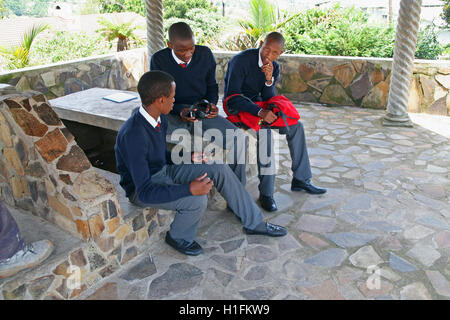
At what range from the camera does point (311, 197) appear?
3336 mm

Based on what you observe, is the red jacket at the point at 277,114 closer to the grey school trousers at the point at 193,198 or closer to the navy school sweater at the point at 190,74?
the navy school sweater at the point at 190,74

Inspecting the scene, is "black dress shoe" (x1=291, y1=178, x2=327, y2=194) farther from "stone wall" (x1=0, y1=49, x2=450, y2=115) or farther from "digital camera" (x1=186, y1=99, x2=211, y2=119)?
"stone wall" (x1=0, y1=49, x2=450, y2=115)

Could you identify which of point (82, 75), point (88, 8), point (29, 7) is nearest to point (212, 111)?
point (82, 75)

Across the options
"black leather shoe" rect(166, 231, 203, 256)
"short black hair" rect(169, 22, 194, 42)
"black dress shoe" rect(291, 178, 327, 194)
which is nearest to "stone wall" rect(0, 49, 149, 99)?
"short black hair" rect(169, 22, 194, 42)

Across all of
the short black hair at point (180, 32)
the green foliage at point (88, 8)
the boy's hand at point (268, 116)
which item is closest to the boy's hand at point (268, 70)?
the boy's hand at point (268, 116)

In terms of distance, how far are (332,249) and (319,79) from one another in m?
3.77

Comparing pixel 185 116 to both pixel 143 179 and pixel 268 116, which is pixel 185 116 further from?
pixel 143 179

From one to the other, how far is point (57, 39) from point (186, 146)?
29.4 feet

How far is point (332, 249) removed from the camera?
8.70 feet

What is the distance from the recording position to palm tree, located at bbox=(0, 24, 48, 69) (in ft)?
22.2

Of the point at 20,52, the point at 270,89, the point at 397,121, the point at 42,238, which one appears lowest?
the point at 42,238

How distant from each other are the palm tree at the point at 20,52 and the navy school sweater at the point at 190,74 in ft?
15.0

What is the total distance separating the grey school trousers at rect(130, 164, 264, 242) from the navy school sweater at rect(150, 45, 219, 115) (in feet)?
2.88
